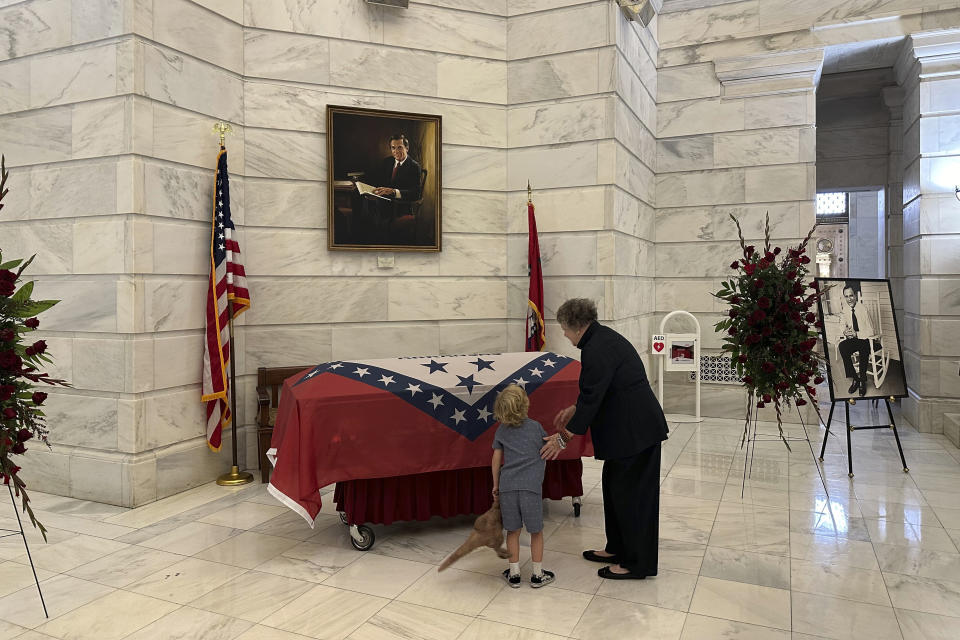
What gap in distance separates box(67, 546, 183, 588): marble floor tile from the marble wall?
41.0 inches

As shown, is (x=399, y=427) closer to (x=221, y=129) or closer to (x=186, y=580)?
(x=186, y=580)

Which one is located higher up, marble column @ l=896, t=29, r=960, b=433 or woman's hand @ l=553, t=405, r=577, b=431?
marble column @ l=896, t=29, r=960, b=433

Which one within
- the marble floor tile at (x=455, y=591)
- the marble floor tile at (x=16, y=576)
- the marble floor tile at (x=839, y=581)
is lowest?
the marble floor tile at (x=16, y=576)

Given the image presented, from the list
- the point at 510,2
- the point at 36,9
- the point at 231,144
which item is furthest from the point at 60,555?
the point at 510,2

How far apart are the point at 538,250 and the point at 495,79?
188 centimetres

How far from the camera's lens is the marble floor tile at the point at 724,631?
321cm

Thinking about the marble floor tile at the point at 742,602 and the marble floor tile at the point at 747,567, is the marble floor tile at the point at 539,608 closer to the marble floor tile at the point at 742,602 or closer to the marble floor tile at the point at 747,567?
the marble floor tile at the point at 742,602

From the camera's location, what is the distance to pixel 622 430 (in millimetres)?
3768

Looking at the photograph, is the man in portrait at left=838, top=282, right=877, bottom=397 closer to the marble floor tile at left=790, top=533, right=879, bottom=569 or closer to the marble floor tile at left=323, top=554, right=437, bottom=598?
the marble floor tile at left=790, top=533, right=879, bottom=569

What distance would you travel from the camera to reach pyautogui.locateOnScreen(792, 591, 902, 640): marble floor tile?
3.24 meters

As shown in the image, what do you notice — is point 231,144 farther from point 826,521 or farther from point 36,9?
point 826,521

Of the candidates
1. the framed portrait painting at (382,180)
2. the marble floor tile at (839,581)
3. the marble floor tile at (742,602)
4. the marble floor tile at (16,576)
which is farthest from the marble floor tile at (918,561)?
the marble floor tile at (16,576)

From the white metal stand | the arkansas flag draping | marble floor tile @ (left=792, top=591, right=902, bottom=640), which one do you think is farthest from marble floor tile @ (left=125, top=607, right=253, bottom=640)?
the white metal stand

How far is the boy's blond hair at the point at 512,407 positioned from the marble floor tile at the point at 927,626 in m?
2.03
